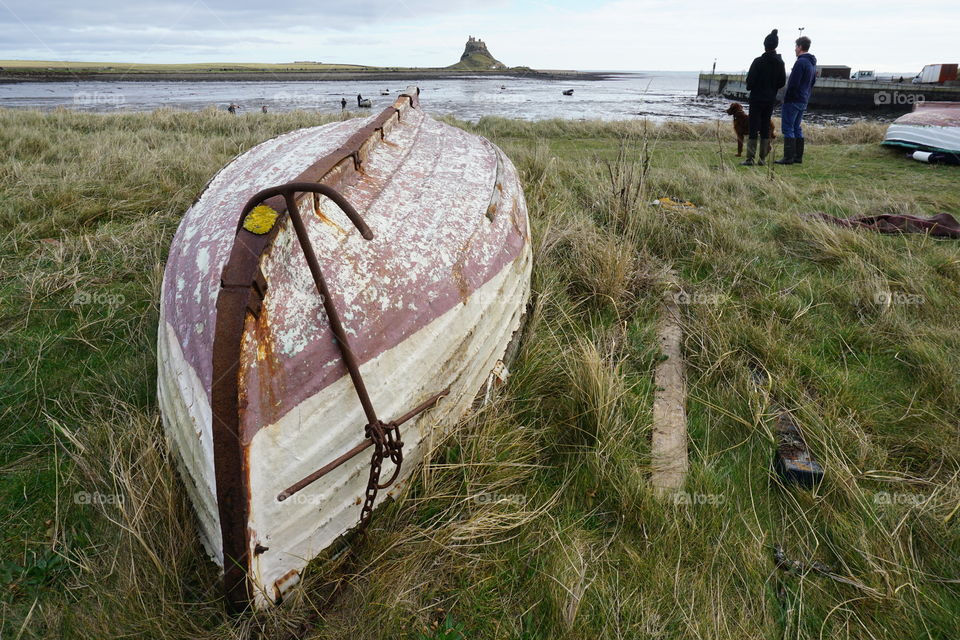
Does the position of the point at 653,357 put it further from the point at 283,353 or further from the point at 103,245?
the point at 103,245

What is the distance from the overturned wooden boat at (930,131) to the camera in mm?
8125

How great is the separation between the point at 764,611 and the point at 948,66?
3531cm

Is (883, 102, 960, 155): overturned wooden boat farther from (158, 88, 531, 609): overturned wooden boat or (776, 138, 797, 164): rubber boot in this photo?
→ (158, 88, 531, 609): overturned wooden boat

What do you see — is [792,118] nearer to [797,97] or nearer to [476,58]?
[797,97]

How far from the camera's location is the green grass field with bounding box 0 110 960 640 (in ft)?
5.18

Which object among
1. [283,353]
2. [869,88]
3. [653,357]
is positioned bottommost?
[653,357]

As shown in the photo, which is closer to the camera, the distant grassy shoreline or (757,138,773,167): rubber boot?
(757,138,773,167): rubber boot

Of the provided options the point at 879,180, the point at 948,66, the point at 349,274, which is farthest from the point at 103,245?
the point at 948,66

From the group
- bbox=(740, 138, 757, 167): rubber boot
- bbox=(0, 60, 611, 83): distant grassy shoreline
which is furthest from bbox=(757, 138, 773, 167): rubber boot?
bbox=(0, 60, 611, 83): distant grassy shoreline

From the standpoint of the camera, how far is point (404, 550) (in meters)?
1.72

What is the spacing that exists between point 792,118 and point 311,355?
925cm

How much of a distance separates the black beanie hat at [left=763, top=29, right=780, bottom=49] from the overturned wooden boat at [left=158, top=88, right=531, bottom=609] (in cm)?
784

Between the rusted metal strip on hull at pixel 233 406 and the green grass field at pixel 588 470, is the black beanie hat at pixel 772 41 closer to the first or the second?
the green grass field at pixel 588 470

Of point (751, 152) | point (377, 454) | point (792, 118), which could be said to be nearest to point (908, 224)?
point (751, 152)
